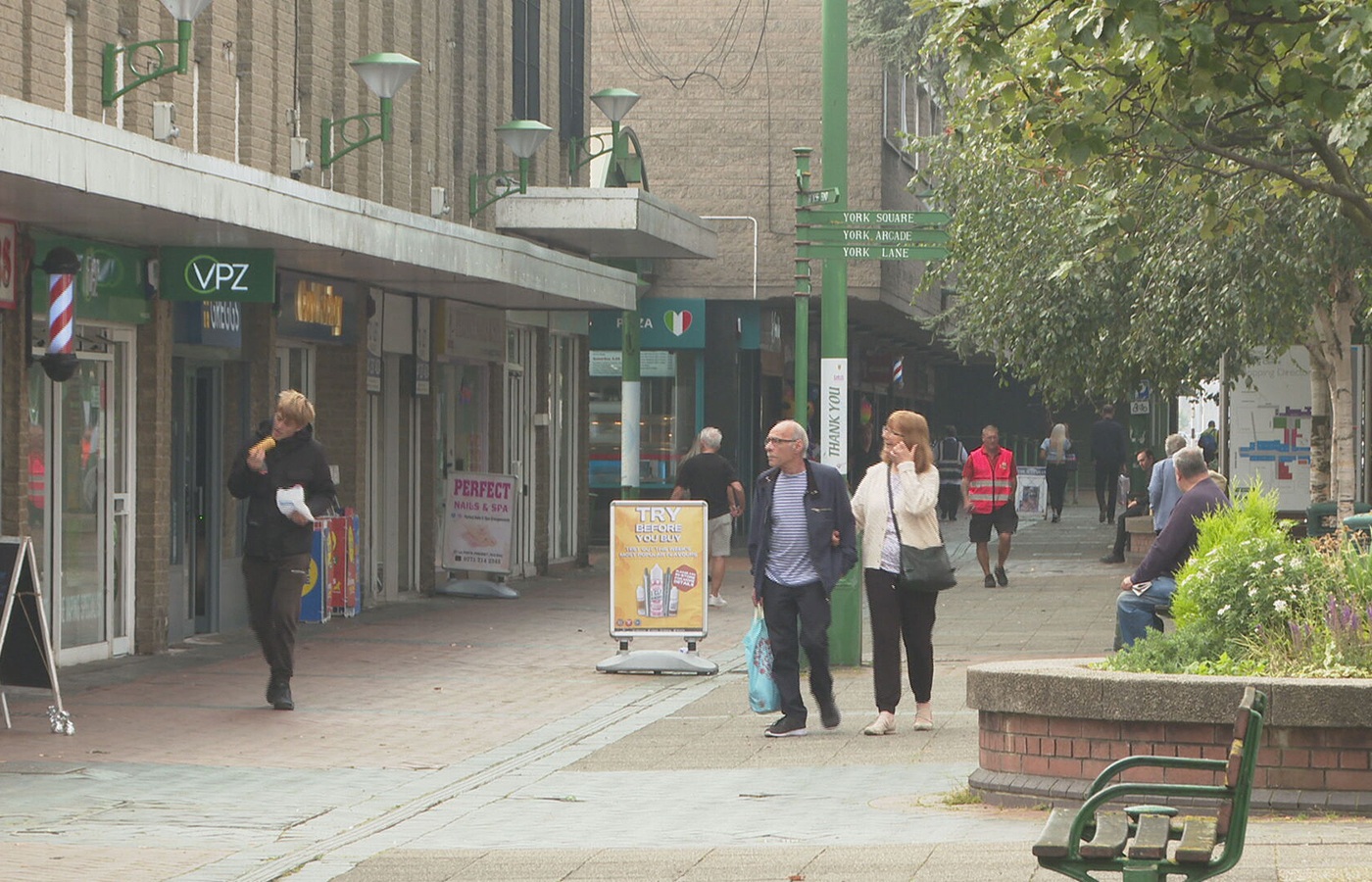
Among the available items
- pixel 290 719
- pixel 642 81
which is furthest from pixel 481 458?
pixel 290 719

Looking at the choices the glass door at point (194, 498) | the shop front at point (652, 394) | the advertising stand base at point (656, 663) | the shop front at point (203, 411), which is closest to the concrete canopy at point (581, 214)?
the shop front at point (652, 394)

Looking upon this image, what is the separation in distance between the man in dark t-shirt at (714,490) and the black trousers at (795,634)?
873 cm

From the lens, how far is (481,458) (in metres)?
24.7

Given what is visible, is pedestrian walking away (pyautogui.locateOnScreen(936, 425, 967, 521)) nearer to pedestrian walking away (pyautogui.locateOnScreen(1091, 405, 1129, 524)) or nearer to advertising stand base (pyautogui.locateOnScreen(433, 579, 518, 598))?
pedestrian walking away (pyautogui.locateOnScreen(1091, 405, 1129, 524))

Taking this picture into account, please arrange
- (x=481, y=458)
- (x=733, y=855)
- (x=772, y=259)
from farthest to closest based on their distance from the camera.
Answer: (x=772, y=259) < (x=481, y=458) < (x=733, y=855)

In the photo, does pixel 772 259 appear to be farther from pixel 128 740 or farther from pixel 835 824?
pixel 835 824

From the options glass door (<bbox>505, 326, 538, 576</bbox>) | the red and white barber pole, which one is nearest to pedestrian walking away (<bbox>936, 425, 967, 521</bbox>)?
glass door (<bbox>505, 326, 538, 576</bbox>)

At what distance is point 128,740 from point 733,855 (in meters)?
4.80

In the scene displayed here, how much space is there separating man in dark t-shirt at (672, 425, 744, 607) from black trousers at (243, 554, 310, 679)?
7.84 m

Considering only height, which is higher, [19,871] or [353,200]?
[353,200]

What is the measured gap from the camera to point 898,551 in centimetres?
1166

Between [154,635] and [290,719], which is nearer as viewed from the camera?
[290,719]

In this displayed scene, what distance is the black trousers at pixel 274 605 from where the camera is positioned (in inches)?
507

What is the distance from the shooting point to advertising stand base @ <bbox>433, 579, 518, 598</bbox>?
22094 millimetres
